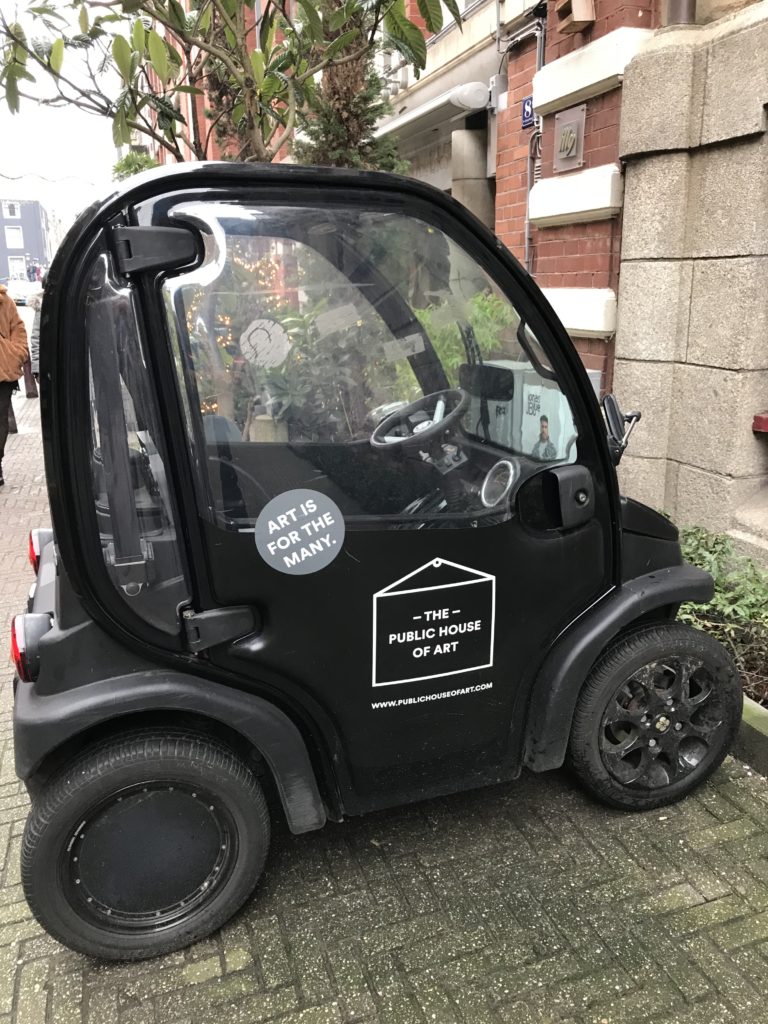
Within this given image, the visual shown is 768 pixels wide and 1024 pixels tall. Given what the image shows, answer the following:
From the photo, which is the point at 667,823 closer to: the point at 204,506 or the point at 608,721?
the point at 608,721

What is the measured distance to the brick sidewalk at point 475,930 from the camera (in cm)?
199

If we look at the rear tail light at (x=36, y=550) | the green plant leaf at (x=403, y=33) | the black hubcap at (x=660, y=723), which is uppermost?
the green plant leaf at (x=403, y=33)

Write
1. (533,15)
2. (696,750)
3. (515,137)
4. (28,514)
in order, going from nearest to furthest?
(696,750) < (533,15) < (515,137) < (28,514)

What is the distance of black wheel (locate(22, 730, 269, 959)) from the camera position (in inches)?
77.1

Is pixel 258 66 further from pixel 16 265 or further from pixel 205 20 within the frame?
pixel 16 265

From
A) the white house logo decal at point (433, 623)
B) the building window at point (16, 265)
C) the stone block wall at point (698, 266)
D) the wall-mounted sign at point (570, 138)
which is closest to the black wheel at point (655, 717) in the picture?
the white house logo decal at point (433, 623)

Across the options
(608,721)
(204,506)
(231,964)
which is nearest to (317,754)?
(231,964)

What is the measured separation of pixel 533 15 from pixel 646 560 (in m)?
4.36

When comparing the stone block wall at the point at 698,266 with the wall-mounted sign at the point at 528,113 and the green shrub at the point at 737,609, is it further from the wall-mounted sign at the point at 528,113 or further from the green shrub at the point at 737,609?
the wall-mounted sign at the point at 528,113

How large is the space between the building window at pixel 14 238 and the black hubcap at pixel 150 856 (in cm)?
10229

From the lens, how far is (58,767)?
6.59 ft

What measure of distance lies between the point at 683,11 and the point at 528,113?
1557mm

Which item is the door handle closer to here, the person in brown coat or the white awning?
the white awning

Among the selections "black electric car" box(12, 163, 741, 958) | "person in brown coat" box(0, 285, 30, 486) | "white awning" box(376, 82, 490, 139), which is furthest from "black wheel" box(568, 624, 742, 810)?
"person in brown coat" box(0, 285, 30, 486)
